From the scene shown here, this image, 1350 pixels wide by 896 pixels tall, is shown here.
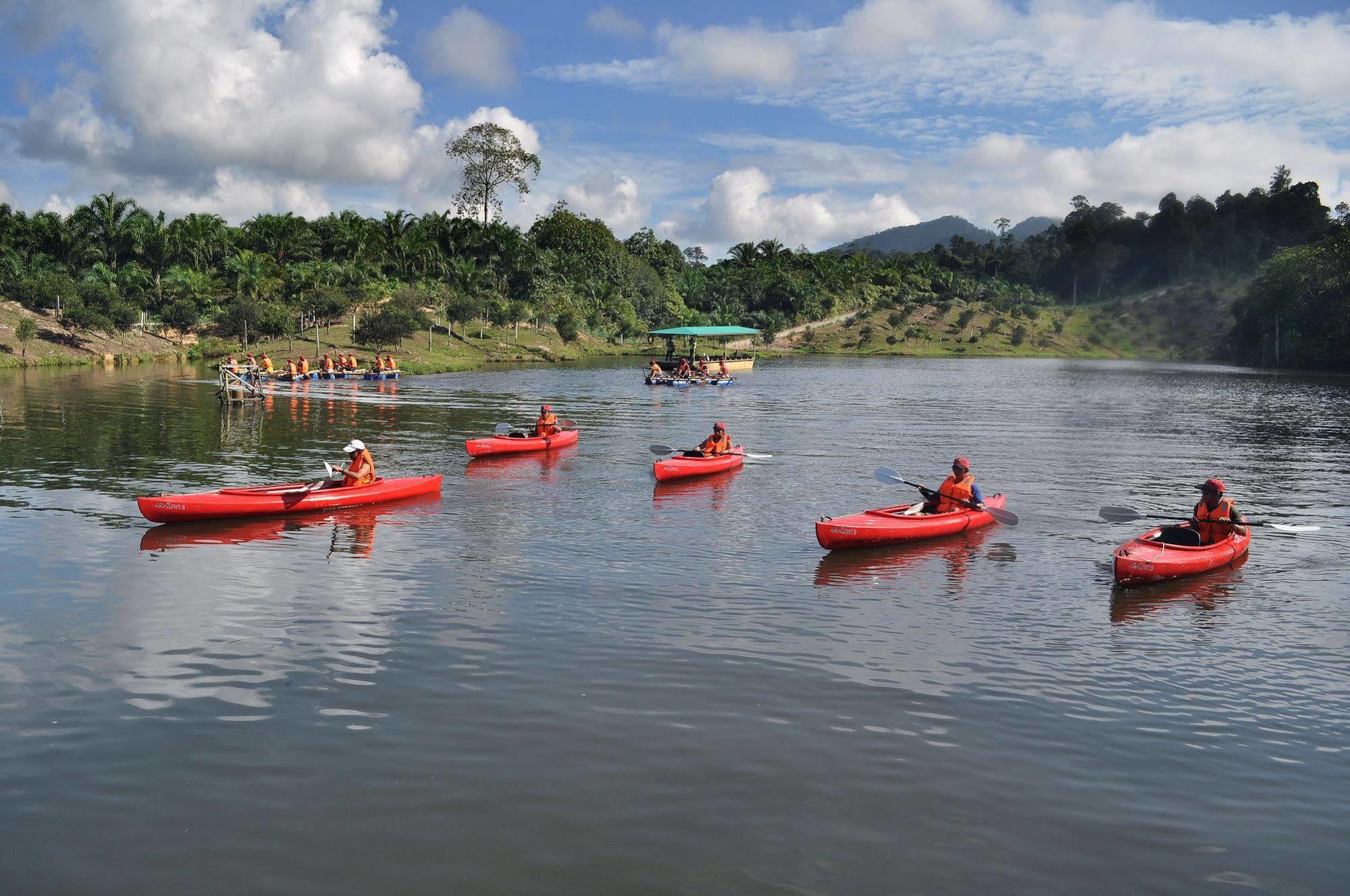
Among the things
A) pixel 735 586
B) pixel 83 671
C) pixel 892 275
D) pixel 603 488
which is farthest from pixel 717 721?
pixel 892 275

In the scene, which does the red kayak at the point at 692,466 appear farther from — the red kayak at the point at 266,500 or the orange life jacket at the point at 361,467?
the orange life jacket at the point at 361,467

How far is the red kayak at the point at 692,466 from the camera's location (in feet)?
88.6

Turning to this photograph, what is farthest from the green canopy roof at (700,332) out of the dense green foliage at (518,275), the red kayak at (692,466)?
the red kayak at (692,466)

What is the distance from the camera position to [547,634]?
13805 mm

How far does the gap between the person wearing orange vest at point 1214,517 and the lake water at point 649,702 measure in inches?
37.9

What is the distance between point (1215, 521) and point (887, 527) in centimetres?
612

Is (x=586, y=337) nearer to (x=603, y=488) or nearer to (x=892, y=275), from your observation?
(x=892, y=275)

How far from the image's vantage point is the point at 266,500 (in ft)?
68.7

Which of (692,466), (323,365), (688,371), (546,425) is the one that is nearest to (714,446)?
(692,466)

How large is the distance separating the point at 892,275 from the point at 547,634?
15426 centimetres

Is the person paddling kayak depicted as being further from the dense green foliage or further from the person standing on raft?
the dense green foliage

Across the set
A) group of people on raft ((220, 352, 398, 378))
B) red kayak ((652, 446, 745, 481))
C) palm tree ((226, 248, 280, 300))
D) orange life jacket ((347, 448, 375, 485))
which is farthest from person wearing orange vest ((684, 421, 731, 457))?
palm tree ((226, 248, 280, 300))

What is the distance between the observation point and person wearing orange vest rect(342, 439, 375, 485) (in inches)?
898

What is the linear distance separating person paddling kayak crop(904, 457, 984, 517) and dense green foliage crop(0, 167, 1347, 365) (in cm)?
6231
